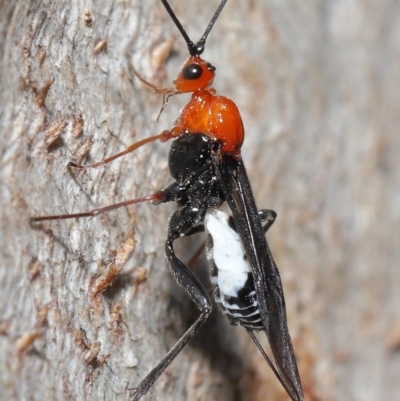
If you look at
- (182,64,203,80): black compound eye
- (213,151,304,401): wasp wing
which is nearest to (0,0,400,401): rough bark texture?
(182,64,203,80): black compound eye

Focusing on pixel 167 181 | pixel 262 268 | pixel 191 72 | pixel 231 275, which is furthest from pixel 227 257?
pixel 191 72

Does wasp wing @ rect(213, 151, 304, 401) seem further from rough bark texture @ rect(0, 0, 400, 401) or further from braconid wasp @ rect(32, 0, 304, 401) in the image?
rough bark texture @ rect(0, 0, 400, 401)

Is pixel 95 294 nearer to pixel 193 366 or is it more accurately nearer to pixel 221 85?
pixel 193 366

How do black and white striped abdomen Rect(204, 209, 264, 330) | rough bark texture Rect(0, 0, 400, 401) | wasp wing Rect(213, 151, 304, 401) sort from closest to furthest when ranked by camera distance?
rough bark texture Rect(0, 0, 400, 401) < wasp wing Rect(213, 151, 304, 401) < black and white striped abdomen Rect(204, 209, 264, 330)

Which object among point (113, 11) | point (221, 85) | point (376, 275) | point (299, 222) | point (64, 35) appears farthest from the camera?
point (376, 275)

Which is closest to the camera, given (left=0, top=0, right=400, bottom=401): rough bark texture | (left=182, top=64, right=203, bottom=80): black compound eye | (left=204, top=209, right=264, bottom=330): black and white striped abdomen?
(left=0, top=0, right=400, bottom=401): rough bark texture

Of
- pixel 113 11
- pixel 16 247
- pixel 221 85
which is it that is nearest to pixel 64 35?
pixel 113 11

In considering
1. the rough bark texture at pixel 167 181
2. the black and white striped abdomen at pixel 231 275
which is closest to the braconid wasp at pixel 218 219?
the black and white striped abdomen at pixel 231 275
